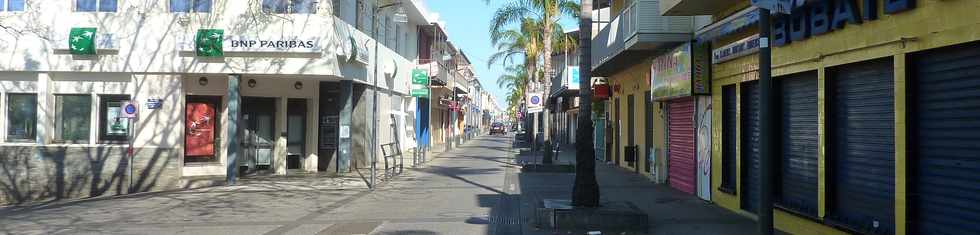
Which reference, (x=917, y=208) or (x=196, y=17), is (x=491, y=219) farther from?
(x=196, y=17)

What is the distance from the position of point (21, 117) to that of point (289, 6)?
731cm

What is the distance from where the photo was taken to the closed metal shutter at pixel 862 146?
7.33 metres

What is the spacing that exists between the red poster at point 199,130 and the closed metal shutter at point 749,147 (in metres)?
13.8

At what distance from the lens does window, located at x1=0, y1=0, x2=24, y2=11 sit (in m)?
18.3

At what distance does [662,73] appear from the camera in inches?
598

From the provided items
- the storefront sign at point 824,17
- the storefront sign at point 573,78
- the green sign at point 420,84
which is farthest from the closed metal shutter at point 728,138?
the storefront sign at point 573,78

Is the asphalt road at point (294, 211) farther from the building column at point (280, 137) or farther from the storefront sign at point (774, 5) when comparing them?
the storefront sign at point (774, 5)

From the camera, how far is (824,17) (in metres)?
8.06

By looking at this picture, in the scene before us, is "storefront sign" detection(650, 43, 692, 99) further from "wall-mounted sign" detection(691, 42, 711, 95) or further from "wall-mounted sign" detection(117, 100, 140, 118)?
"wall-mounted sign" detection(117, 100, 140, 118)

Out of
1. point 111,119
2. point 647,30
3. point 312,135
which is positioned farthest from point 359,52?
point 647,30

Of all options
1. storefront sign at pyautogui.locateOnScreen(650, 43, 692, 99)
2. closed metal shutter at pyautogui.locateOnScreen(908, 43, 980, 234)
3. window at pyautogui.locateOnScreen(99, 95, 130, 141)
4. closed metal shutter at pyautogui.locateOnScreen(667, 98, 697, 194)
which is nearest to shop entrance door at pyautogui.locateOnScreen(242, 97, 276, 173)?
window at pyautogui.locateOnScreen(99, 95, 130, 141)

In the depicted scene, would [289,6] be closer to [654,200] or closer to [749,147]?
[654,200]

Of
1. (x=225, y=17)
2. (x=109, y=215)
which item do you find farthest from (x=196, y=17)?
(x=109, y=215)

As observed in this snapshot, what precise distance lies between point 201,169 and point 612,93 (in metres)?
12.5
